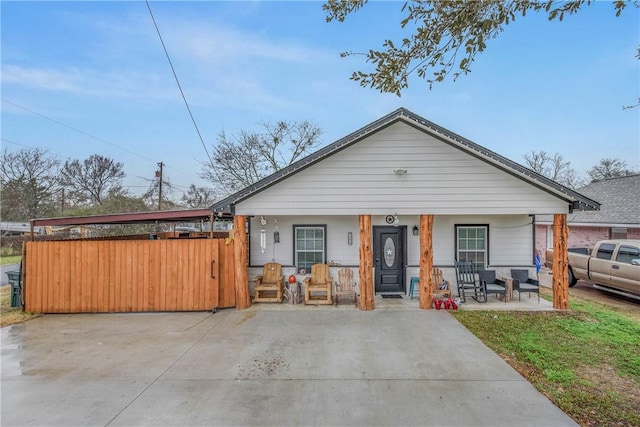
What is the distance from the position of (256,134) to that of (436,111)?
43.9 ft

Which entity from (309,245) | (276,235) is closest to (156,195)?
(276,235)

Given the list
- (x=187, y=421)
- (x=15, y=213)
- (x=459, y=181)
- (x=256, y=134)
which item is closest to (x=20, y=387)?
(x=187, y=421)

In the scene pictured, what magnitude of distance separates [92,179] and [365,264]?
3652cm

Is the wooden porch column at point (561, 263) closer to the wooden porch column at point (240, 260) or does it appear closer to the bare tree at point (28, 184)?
the wooden porch column at point (240, 260)

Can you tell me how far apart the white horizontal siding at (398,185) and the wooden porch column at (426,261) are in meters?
0.37

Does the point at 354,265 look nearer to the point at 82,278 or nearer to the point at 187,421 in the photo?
the point at 187,421

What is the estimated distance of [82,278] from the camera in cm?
737

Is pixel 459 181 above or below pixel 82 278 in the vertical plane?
above

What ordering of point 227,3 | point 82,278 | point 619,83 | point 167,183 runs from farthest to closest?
1. point 167,183
2. point 619,83
3. point 227,3
4. point 82,278

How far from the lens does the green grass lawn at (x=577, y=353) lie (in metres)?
3.63

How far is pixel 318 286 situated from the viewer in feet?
27.5

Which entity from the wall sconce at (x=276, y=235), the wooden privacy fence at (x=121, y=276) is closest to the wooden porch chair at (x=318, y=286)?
the wall sconce at (x=276, y=235)

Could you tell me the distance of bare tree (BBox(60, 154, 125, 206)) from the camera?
30.1 meters

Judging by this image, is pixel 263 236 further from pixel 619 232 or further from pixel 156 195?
pixel 156 195
